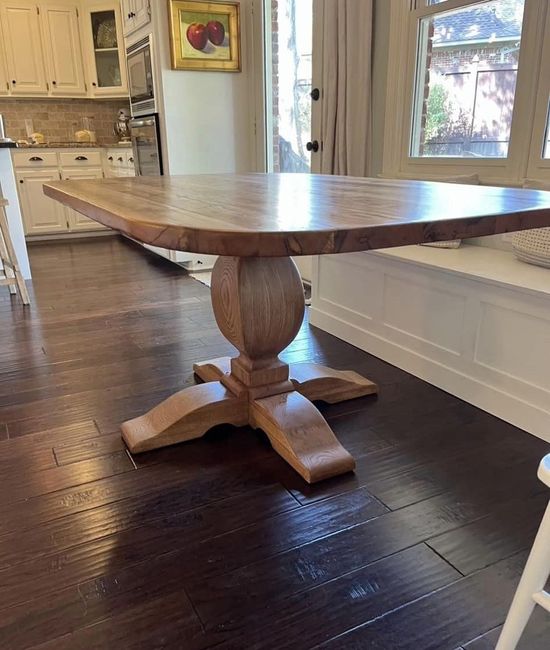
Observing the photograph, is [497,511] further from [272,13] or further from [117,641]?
[272,13]

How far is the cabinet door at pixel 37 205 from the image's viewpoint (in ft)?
17.3

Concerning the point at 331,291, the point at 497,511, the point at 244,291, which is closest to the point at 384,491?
the point at 497,511

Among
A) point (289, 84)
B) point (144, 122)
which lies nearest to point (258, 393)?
point (289, 84)

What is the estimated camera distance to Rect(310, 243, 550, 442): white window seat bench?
5.66 feet

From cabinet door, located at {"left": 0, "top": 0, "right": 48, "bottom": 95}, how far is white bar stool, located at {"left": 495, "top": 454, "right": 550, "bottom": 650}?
20.2 feet

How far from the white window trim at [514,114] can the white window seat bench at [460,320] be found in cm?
37

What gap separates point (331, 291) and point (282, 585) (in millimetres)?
1730

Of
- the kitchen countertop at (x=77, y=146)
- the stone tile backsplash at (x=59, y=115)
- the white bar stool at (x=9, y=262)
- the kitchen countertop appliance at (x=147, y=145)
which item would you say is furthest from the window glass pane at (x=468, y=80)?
the stone tile backsplash at (x=59, y=115)

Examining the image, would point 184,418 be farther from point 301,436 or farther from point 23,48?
point 23,48

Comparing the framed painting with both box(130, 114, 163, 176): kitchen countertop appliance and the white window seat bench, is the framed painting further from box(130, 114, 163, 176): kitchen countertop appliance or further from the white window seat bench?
the white window seat bench

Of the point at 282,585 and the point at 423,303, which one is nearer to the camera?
the point at 282,585

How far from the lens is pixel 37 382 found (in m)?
2.16

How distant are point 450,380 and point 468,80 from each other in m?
1.44

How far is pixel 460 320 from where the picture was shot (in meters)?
1.97
